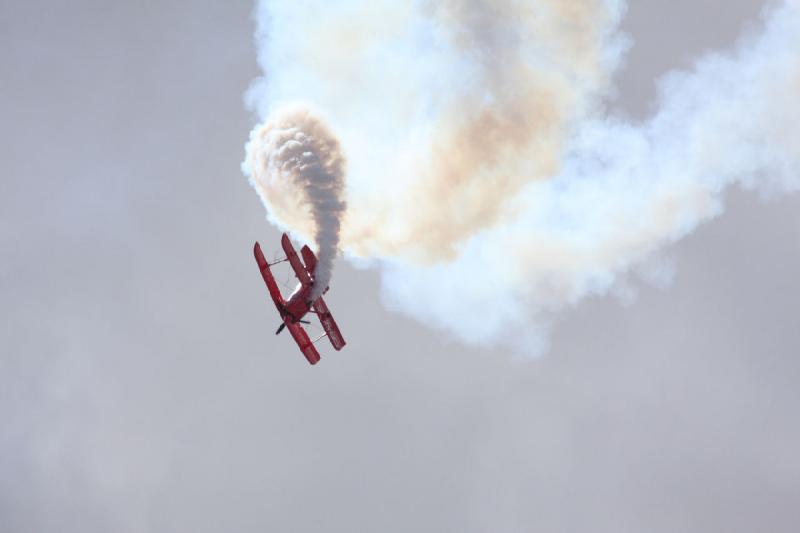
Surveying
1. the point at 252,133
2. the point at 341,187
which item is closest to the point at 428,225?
the point at 341,187

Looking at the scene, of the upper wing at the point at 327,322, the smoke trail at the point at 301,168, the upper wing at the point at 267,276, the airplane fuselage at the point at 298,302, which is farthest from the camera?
the upper wing at the point at 327,322

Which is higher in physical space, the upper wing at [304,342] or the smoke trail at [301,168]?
the smoke trail at [301,168]

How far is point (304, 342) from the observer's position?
2258 inches

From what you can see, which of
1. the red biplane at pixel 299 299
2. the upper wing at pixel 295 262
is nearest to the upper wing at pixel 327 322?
the red biplane at pixel 299 299

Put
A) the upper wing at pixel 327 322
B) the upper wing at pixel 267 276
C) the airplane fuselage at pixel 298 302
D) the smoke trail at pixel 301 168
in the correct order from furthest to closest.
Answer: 1. the upper wing at pixel 327 322
2. the airplane fuselage at pixel 298 302
3. the upper wing at pixel 267 276
4. the smoke trail at pixel 301 168

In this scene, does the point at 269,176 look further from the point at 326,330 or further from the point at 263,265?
the point at 326,330

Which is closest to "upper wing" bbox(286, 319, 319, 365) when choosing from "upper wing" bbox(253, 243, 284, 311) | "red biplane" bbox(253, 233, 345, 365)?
"red biplane" bbox(253, 233, 345, 365)

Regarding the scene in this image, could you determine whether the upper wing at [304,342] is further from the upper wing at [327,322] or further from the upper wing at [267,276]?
the upper wing at [267,276]

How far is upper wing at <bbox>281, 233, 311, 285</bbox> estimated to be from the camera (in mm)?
53219

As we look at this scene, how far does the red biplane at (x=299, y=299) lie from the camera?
54.1 meters

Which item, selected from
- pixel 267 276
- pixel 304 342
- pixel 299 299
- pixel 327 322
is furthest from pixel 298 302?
pixel 304 342

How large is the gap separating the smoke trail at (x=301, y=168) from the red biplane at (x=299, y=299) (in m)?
1.15

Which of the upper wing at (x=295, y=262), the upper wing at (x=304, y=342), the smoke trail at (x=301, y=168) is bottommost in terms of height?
the upper wing at (x=304, y=342)

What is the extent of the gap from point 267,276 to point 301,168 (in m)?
5.33
